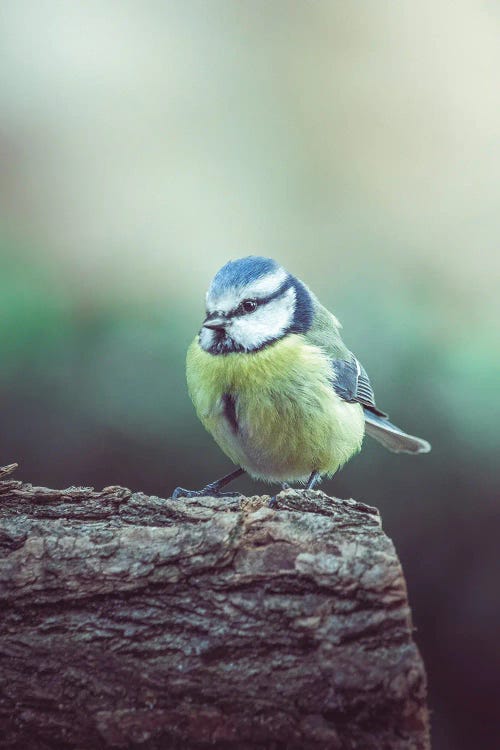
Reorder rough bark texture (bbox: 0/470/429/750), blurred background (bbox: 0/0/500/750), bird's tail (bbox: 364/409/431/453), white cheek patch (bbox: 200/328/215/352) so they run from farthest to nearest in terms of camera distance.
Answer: blurred background (bbox: 0/0/500/750), bird's tail (bbox: 364/409/431/453), white cheek patch (bbox: 200/328/215/352), rough bark texture (bbox: 0/470/429/750)

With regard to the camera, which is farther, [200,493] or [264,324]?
[200,493]

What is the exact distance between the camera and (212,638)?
0.97 meters

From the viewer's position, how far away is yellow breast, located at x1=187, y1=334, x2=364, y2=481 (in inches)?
55.3

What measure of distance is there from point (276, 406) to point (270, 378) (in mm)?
58

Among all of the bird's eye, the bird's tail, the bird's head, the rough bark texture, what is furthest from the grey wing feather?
the rough bark texture

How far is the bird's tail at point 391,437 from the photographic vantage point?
1673mm

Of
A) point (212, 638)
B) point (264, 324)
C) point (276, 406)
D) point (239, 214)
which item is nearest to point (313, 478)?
point (276, 406)

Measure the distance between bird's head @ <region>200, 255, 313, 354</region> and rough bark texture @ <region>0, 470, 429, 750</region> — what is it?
17.2 inches

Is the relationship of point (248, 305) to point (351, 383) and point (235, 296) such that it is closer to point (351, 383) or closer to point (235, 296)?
point (235, 296)

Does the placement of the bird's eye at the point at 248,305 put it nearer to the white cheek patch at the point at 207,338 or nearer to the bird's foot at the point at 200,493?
the white cheek patch at the point at 207,338

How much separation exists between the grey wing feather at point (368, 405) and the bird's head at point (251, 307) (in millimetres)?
137

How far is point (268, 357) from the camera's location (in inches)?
55.9

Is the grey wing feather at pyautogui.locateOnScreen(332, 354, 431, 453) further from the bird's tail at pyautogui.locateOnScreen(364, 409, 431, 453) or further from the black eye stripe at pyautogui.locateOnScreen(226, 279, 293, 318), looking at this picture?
the black eye stripe at pyautogui.locateOnScreen(226, 279, 293, 318)

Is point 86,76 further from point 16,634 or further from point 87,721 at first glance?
point 87,721
